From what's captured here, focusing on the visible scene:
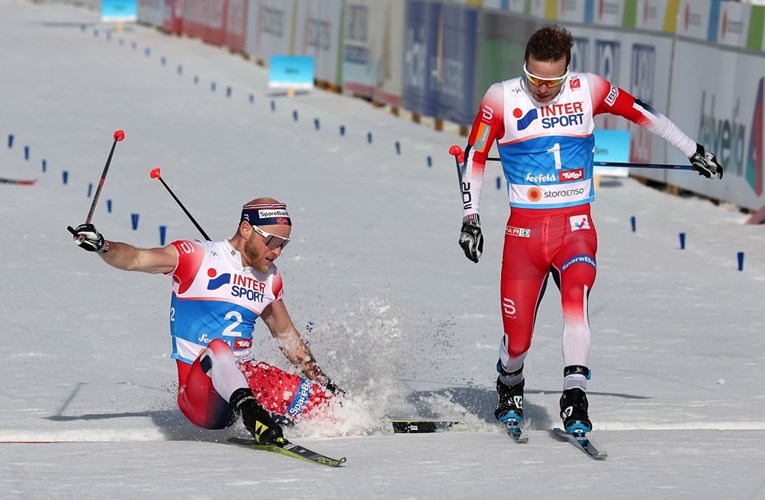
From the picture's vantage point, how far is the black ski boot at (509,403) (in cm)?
749

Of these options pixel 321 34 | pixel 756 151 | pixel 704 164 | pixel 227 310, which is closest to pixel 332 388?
pixel 227 310

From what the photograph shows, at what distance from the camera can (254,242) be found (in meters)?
7.22

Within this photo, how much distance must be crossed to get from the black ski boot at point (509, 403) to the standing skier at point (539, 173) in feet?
0.07

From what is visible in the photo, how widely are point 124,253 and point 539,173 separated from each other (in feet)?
6.11

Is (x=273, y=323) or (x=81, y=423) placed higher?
(x=273, y=323)

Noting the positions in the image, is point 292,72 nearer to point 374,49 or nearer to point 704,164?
point 374,49

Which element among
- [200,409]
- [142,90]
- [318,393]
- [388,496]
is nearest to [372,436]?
[318,393]

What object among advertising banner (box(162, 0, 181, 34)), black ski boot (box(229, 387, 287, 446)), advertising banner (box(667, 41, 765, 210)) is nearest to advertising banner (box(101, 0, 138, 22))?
advertising banner (box(162, 0, 181, 34))

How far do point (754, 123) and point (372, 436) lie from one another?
902cm

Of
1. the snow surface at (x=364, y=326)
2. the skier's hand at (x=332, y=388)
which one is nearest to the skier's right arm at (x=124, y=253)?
the snow surface at (x=364, y=326)

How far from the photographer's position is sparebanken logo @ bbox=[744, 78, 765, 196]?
1536 centimetres

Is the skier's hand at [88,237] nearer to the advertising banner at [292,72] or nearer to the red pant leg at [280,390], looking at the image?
the red pant leg at [280,390]

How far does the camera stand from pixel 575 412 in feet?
22.9

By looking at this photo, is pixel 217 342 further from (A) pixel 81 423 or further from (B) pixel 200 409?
(A) pixel 81 423
